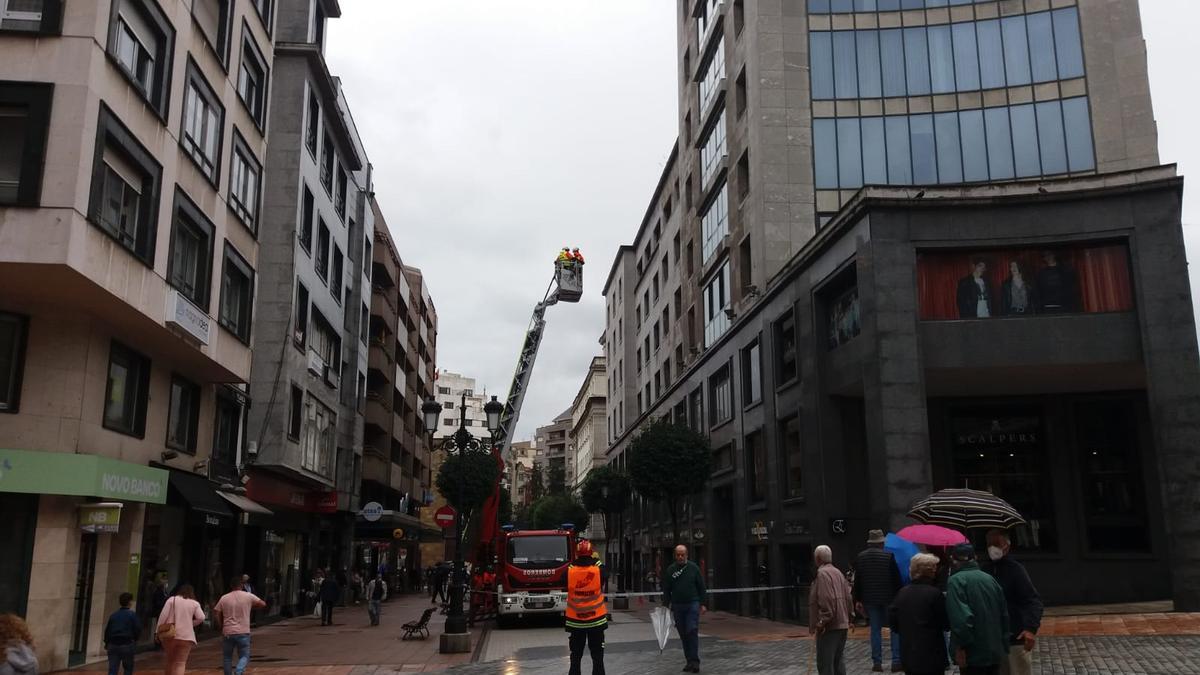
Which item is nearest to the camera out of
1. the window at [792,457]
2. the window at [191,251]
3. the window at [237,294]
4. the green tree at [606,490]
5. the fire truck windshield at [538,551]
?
the window at [191,251]

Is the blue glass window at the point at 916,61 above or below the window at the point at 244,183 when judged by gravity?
above

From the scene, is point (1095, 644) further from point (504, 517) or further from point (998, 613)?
point (504, 517)

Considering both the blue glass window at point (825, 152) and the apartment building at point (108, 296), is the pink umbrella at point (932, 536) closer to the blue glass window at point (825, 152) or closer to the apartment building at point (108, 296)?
the apartment building at point (108, 296)

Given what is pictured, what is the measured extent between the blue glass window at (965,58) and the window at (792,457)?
1176cm

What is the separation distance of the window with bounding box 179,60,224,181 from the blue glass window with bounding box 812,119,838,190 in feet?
59.0

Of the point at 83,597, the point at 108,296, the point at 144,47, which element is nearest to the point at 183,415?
the point at 83,597

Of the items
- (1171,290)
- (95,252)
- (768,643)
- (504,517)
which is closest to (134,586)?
(95,252)

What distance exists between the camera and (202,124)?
70.3ft

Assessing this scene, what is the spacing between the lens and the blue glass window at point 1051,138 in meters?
28.0

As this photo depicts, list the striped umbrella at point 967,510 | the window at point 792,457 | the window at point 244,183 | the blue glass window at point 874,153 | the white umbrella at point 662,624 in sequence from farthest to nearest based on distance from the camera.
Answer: the blue glass window at point 874,153 → the window at point 792,457 → the window at point 244,183 → the white umbrella at point 662,624 → the striped umbrella at point 967,510

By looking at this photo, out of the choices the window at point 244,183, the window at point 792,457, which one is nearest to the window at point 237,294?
the window at point 244,183

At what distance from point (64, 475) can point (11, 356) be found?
2260 millimetres

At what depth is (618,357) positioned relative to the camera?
71.9 metres

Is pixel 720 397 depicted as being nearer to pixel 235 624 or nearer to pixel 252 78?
pixel 252 78
